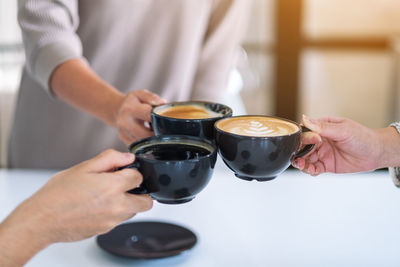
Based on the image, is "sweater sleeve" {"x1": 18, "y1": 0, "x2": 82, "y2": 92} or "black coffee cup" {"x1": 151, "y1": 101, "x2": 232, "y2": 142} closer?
"black coffee cup" {"x1": 151, "y1": 101, "x2": 232, "y2": 142}

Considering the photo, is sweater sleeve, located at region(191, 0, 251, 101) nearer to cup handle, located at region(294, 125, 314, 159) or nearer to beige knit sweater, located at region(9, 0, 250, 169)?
beige knit sweater, located at region(9, 0, 250, 169)

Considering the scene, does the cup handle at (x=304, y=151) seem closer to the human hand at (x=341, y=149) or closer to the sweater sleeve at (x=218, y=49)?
the human hand at (x=341, y=149)

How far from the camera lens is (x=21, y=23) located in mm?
1550

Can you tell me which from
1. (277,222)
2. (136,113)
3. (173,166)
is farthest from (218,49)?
(173,166)

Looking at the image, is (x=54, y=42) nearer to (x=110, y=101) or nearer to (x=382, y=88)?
(x=110, y=101)

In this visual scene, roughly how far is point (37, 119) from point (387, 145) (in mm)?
1105

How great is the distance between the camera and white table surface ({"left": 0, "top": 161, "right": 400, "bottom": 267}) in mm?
1070

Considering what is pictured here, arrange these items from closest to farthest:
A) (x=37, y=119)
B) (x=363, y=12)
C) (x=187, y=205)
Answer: (x=187, y=205) < (x=37, y=119) < (x=363, y=12)

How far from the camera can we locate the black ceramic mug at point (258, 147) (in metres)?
0.91

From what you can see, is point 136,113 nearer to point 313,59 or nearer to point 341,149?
point 341,149

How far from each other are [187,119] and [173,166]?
191 mm

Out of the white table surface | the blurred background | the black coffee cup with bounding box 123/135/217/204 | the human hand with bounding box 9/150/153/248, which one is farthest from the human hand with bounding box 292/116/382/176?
the blurred background

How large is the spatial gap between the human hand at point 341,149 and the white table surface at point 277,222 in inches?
4.4

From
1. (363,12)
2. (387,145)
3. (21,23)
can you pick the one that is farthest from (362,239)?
(363,12)
